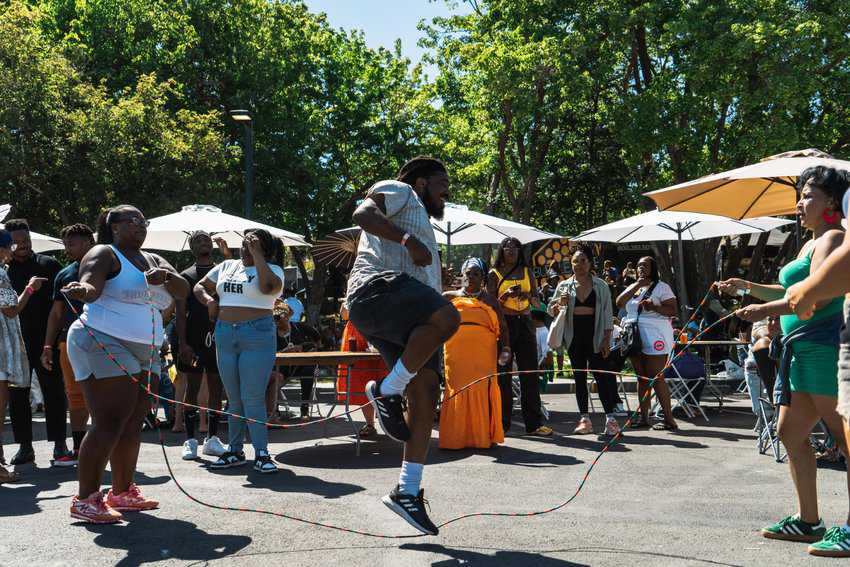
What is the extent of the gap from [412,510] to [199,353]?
415 cm

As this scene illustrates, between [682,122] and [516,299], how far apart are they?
45.2 feet

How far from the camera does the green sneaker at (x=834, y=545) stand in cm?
412

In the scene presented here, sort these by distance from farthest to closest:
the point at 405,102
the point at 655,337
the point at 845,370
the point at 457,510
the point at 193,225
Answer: the point at 405,102 → the point at 193,225 → the point at 655,337 → the point at 457,510 → the point at 845,370

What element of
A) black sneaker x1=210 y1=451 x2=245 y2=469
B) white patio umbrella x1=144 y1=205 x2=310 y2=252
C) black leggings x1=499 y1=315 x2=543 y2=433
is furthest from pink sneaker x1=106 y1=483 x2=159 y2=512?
white patio umbrella x1=144 y1=205 x2=310 y2=252

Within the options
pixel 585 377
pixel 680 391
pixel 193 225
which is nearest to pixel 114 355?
pixel 585 377

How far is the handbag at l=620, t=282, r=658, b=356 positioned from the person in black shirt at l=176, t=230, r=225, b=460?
14.7 feet

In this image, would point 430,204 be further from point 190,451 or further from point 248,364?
point 190,451

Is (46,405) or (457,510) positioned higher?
(46,405)

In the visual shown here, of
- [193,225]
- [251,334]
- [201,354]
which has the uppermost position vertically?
[193,225]

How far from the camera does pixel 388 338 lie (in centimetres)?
457

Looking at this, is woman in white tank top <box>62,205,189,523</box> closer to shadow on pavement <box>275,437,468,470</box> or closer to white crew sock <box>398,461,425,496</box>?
white crew sock <box>398,461,425,496</box>

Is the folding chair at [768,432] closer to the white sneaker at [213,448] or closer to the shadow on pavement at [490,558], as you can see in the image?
the shadow on pavement at [490,558]

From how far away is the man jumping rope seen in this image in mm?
4398

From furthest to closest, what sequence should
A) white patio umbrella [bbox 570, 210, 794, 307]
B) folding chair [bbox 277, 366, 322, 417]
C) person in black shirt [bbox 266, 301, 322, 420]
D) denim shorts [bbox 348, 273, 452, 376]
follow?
1. white patio umbrella [bbox 570, 210, 794, 307]
2. person in black shirt [bbox 266, 301, 322, 420]
3. folding chair [bbox 277, 366, 322, 417]
4. denim shorts [bbox 348, 273, 452, 376]
